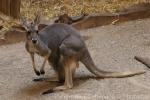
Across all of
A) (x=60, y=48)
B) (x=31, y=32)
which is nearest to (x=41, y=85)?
(x=60, y=48)

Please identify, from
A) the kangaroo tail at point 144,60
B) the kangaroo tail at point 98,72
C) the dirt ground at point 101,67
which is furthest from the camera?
the kangaroo tail at point 144,60

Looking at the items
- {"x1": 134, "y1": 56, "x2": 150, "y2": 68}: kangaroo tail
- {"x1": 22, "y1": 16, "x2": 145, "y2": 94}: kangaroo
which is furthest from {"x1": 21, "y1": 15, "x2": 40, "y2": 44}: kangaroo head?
{"x1": 134, "y1": 56, "x2": 150, "y2": 68}: kangaroo tail

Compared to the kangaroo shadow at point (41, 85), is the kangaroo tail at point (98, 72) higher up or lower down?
higher up

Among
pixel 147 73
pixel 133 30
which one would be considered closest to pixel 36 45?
pixel 147 73

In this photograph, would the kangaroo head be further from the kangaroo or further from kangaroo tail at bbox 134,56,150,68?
kangaroo tail at bbox 134,56,150,68

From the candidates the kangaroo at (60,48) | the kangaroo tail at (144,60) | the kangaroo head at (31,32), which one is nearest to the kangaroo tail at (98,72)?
the kangaroo at (60,48)

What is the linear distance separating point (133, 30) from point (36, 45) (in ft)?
8.14

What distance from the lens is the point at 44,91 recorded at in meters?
4.28

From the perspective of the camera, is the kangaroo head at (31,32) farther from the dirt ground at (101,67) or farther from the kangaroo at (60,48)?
the dirt ground at (101,67)

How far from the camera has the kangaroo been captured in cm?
411

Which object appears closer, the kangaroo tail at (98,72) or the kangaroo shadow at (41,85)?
the kangaroo shadow at (41,85)

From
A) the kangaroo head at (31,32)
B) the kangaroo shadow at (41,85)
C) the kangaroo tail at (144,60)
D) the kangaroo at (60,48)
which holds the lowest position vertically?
the kangaroo shadow at (41,85)

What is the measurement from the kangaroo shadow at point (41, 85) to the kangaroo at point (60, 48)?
0.34 feet

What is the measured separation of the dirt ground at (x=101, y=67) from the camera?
13.9ft
